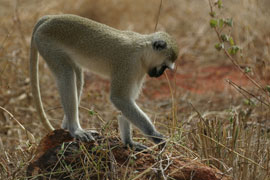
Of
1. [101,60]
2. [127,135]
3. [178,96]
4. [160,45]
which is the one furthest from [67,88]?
[178,96]

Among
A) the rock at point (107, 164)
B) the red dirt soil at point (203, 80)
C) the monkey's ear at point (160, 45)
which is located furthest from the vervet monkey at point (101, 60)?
the red dirt soil at point (203, 80)

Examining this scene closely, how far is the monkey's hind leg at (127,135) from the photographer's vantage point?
13.7 ft

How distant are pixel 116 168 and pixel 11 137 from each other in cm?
314

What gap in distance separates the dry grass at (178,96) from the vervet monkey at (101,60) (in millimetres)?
248

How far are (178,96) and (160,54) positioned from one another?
353 cm

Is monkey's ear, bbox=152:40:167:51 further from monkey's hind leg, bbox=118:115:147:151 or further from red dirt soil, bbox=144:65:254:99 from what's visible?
red dirt soil, bbox=144:65:254:99

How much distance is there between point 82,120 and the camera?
717 centimetres

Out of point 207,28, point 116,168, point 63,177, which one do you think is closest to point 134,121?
point 116,168

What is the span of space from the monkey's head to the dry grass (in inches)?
21.0

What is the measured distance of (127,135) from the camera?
425 centimetres

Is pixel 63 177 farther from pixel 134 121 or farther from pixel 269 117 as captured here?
pixel 269 117

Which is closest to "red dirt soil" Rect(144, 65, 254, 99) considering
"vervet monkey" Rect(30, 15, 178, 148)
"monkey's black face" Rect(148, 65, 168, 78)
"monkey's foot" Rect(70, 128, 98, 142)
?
"vervet monkey" Rect(30, 15, 178, 148)

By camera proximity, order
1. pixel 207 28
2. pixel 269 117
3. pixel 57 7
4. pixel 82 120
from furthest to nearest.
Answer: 1. pixel 207 28
2. pixel 57 7
3. pixel 82 120
4. pixel 269 117

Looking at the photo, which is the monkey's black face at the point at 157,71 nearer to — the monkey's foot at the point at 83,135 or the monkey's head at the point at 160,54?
the monkey's head at the point at 160,54
